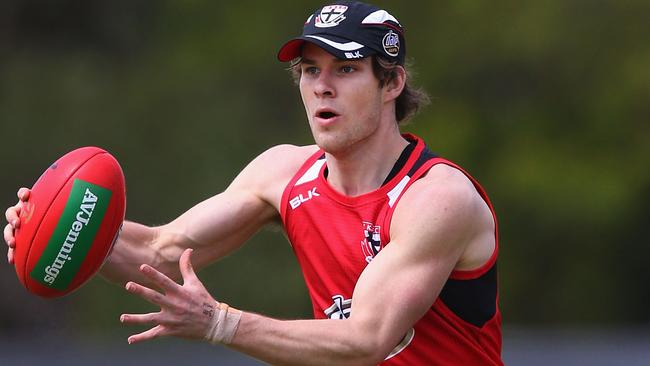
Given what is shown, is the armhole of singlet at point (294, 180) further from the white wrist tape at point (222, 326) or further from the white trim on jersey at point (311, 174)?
the white wrist tape at point (222, 326)

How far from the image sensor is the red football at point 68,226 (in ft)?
15.9

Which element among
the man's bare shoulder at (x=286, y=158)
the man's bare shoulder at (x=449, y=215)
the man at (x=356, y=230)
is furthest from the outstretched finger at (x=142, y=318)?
the man's bare shoulder at (x=286, y=158)

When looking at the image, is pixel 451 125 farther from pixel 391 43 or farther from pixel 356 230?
pixel 356 230

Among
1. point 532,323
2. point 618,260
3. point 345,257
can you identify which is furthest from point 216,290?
point 345,257

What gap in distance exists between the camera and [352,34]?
509 centimetres

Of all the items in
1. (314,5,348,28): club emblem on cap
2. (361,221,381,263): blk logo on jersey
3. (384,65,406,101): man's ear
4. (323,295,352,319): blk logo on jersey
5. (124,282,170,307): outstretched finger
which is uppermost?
(314,5,348,28): club emblem on cap

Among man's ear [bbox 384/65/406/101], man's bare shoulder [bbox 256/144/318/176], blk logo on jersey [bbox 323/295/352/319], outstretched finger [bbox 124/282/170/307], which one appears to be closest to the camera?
outstretched finger [bbox 124/282/170/307]

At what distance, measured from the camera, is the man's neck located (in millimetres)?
5184

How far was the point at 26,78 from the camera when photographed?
15.6 m

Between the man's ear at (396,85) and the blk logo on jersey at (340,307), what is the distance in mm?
813

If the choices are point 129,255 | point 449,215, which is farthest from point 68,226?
point 449,215

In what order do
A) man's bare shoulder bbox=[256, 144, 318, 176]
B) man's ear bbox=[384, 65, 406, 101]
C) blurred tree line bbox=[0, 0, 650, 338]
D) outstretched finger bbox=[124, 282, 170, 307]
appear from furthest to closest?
blurred tree line bbox=[0, 0, 650, 338]
man's bare shoulder bbox=[256, 144, 318, 176]
man's ear bbox=[384, 65, 406, 101]
outstretched finger bbox=[124, 282, 170, 307]

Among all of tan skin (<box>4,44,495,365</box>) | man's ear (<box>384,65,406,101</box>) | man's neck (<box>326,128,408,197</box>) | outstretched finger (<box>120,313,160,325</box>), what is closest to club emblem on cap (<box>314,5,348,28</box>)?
tan skin (<box>4,44,495,365</box>)

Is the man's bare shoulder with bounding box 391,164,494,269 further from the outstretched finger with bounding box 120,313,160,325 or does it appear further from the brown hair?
the outstretched finger with bounding box 120,313,160,325
